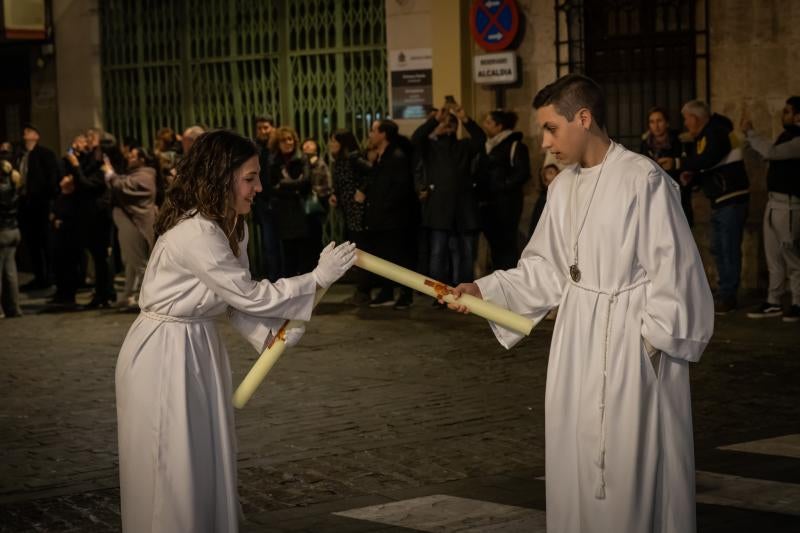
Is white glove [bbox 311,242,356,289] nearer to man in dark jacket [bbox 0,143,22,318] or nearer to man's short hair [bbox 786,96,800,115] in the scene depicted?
man's short hair [bbox 786,96,800,115]

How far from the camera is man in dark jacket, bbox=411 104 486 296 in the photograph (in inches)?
604

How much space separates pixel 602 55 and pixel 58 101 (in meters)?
8.98

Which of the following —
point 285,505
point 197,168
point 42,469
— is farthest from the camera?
Answer: point 42,469

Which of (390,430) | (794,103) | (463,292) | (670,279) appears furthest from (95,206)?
(670,279)

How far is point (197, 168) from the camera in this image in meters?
5.94

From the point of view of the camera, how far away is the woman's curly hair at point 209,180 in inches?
233

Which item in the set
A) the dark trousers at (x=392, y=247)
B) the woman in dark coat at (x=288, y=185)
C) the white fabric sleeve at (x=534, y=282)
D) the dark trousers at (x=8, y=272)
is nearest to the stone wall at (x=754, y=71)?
the dark trousers at (x=392, y=247)

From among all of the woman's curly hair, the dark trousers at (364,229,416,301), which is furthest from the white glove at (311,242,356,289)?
the dark trousers at (364,229,416,301)

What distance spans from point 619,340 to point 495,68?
12112 mm

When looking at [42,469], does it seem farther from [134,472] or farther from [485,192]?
[485,192]

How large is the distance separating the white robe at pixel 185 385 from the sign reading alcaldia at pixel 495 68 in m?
11.7

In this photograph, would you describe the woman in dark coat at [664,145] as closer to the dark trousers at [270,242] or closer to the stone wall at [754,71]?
the stone wall at [754,71]

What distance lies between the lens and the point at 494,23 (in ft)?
57.4

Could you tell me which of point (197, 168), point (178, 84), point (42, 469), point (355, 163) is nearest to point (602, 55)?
point (355, 163)
